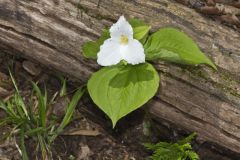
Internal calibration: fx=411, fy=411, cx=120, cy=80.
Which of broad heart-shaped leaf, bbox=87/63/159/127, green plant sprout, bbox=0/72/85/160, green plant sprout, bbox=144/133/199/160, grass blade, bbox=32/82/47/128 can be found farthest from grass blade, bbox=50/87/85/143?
green plant sprout, bbox=144/133/199/160

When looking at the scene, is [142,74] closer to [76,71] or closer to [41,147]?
[76,71]

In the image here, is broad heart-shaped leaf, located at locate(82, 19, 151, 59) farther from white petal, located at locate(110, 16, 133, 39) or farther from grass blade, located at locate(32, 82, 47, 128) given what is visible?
grass blade, located at locate(32, 82, 47, 128)

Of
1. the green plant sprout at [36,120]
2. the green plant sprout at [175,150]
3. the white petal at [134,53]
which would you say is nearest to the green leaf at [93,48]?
the white petal at [134,53]

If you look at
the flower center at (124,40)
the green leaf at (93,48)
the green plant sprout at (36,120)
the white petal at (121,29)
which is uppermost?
the white petal at (121,29)

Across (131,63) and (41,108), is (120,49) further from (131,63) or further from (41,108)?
(41,108)

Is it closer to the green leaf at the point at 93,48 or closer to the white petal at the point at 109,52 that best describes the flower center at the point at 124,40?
the white petal at the point at 109,52

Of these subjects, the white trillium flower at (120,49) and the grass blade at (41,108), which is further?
the grass blade at (41,108)

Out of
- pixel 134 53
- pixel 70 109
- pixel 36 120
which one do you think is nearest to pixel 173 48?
pixel 134 53
